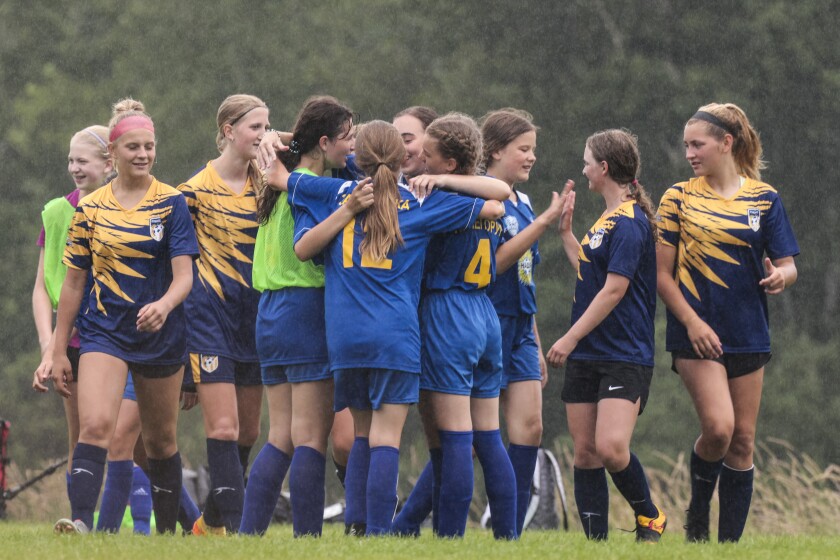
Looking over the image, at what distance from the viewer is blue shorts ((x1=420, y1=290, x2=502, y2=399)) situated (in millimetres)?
6621

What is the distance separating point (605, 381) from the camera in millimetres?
7109

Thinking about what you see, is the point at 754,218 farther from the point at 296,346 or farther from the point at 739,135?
the point at 296,346

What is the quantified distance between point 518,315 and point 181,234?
171cm

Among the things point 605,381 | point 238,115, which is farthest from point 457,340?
point 238,115

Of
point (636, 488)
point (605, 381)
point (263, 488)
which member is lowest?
point (636, 488)

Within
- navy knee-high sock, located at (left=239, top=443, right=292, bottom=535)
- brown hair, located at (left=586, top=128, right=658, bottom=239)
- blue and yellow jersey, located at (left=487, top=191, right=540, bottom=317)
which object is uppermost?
brown hair, located at (left=586, top=128, right=658, bottom=239)

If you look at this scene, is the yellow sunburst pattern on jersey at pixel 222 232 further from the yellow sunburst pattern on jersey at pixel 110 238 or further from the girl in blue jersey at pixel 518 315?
the girl in blue jersey at pixel 518 315

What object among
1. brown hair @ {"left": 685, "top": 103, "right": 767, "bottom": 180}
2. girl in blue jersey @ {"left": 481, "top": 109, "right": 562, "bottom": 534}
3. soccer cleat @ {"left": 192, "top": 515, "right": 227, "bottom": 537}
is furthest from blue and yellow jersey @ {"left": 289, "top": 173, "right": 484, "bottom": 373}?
soccer cleat @ {"left": 192, "top": 515, "right": 227, "bottom": 537}

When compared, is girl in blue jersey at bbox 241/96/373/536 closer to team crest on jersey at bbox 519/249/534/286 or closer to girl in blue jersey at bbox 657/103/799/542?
team crest on jersey at bbox 519/249/534/286

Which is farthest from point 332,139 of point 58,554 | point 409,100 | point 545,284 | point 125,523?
point 409,100

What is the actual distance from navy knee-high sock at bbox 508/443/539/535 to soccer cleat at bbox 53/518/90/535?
6.80ft

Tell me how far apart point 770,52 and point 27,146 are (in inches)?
482

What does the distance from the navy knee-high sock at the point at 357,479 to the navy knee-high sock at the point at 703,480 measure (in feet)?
5.55

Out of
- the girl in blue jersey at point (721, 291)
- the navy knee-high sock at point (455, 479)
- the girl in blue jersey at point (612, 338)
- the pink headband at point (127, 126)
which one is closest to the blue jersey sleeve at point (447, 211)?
the girl in blue jersey at point (612, 338)
